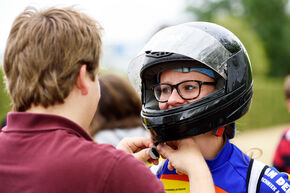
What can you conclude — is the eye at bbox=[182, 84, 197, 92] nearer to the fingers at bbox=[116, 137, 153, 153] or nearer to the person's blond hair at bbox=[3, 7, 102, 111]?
the fingers at bbox=[116, 137, 153, 153]

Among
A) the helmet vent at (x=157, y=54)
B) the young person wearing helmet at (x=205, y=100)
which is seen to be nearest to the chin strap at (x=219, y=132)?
the young person wearing helmet at (x=205, y=100)

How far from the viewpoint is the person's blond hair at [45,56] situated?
1.56 meters

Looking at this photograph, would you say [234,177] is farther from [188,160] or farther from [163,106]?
[163,106]

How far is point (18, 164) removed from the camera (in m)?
1.45

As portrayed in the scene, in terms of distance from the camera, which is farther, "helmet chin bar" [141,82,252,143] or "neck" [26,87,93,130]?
"helmet chin bar" [141,82,252,143]

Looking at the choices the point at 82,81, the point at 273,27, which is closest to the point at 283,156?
the point at 82,81

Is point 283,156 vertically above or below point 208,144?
below

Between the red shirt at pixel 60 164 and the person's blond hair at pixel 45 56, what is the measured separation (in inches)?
4.3

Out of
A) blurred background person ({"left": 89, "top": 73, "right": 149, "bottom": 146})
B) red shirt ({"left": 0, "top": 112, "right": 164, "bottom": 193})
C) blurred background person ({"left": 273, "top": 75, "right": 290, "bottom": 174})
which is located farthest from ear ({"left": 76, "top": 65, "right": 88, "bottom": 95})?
blurred background person ({"left": 273, "top": 75, "right": 290, "bottom": 174})

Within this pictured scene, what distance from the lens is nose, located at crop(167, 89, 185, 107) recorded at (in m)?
2.09

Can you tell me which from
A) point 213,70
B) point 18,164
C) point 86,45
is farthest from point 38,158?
point 213,70

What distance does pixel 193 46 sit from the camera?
6.91 feet

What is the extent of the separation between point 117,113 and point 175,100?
198 cm

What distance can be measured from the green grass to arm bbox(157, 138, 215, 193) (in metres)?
17.7
